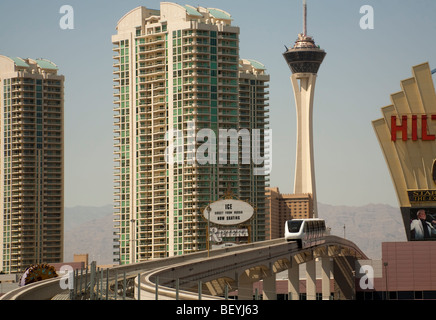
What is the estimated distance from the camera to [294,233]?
351ft

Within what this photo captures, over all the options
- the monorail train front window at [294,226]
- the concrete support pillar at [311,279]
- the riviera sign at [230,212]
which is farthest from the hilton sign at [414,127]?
the monorail train front window at [294,226]

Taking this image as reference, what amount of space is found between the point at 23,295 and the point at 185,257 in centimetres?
4822

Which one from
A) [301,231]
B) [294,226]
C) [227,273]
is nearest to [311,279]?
[301,231]

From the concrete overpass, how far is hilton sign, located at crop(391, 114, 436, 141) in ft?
67.7

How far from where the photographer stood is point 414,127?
142 meters

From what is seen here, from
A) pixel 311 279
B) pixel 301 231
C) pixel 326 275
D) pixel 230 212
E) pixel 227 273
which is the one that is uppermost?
pixel 230 212

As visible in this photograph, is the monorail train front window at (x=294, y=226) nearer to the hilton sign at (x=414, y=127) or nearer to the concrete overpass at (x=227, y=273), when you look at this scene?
the concrete overpass at (x=227, y=273)

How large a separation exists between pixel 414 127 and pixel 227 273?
7361 centimetres

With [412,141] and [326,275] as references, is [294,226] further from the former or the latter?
[326,275]

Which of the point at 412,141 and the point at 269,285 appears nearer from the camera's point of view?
the point at 269,285

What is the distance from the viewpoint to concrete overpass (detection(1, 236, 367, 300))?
44438 mm

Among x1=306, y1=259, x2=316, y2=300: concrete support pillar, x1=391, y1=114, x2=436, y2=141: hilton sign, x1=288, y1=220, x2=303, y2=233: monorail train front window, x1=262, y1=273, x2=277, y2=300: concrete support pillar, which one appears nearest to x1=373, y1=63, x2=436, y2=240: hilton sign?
x1=391, y1=114, x2=436, y2=141: hilton sign

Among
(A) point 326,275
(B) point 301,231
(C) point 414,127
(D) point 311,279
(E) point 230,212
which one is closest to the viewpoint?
(B) point 301,231
